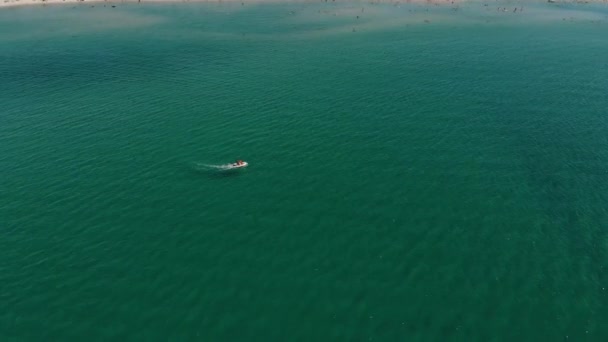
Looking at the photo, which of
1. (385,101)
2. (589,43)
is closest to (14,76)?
(385,101)

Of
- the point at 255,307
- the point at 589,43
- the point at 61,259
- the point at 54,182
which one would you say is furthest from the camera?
the point at 589,43

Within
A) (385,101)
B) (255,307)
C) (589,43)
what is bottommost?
(255,307)

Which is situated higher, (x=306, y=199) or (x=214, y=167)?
(x=214, y=167)

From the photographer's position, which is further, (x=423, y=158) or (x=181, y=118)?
(x=181, y=118)

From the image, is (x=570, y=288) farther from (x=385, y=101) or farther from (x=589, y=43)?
(x=589, y=43)

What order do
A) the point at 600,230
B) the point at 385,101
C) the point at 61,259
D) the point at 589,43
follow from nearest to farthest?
the point at 61,259 → the point at 600,230 → the point at 385,101 → the point at 589,43

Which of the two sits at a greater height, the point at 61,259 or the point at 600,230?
the point at 600,230

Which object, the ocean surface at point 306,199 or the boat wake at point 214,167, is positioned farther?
the boat wake at point 214,167

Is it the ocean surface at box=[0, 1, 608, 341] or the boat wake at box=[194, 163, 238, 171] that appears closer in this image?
the ocean surface at box=[0, 1, 608, 341]
